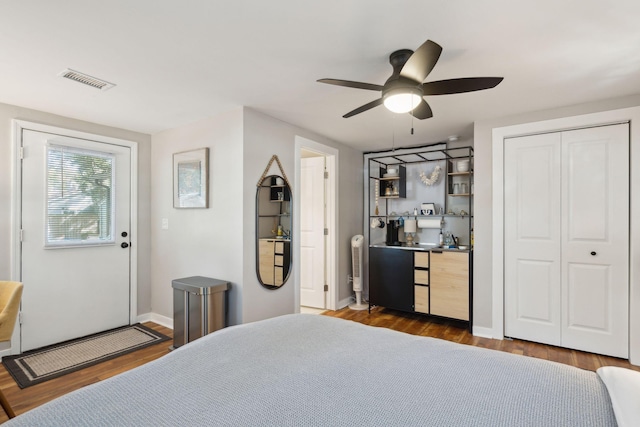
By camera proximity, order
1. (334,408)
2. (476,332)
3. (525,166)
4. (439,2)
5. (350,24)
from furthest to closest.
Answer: (476,332)
(525,166)
(350,24)
(439,2)
(334,408)

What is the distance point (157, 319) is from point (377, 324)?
8.62 ft

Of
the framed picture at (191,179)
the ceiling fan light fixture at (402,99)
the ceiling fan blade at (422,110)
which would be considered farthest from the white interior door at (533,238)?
the framed picture at (191,179)

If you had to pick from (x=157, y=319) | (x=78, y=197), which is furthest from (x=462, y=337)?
(x=78, y=197)

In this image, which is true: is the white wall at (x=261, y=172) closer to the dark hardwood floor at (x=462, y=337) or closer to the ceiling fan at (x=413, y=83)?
the dark hardwood floor at (x=462, y=337)

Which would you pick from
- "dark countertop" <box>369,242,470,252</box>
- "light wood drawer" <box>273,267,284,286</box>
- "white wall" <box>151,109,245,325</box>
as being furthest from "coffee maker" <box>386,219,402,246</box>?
"white wall" <box>151,109,245,325</box>

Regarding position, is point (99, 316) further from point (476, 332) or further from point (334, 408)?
point (476, 332)

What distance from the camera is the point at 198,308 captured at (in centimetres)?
289

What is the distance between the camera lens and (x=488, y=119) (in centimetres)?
337

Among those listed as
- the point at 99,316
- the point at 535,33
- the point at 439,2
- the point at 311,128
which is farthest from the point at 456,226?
the point at 99,316

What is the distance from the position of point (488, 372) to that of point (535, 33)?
179cm

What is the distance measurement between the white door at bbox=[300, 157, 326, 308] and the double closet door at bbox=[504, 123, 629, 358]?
2194mm

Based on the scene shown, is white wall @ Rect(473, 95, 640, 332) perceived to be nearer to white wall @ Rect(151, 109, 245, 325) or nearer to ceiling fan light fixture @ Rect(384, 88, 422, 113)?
ceiling fan light fixture @ Rect(384, 88, 422, 113)

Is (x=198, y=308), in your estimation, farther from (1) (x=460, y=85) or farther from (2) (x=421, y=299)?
(1) (x=460, y=85)

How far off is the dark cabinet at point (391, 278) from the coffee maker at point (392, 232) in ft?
0.86
